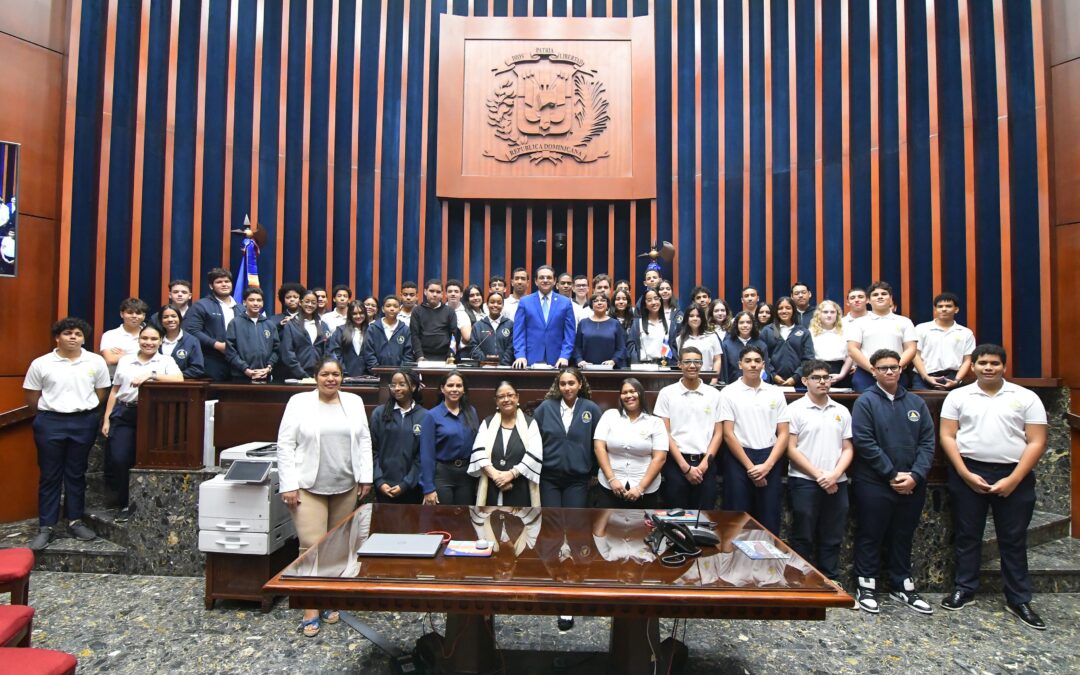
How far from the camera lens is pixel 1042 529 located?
14.0 feet

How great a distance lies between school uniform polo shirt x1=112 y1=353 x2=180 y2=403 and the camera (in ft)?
13.0

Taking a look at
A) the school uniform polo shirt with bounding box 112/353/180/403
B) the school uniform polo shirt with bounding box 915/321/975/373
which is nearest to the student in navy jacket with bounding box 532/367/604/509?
the school uniform polo shirt with bounding box 112/353/180/403

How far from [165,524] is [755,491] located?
12.5 ft

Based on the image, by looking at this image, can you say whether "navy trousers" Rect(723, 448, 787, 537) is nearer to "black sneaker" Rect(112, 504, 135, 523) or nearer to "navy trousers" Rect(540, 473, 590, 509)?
"navy trousers" Rect(540, 473, 590, 509)

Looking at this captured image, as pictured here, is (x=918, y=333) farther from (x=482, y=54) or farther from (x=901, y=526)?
(x=482, y=54)

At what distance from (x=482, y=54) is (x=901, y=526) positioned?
22.0 ft

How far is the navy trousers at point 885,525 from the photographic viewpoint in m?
3.50

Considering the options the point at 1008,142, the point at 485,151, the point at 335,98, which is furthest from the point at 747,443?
the point at 335,98

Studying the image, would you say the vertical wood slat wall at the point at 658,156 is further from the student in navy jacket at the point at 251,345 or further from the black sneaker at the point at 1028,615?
the black sneaker at the point at 1028,615

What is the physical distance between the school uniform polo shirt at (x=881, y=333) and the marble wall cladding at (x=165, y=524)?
472 centimetres

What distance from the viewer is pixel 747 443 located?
141 inches

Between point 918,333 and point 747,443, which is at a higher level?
point 918,333

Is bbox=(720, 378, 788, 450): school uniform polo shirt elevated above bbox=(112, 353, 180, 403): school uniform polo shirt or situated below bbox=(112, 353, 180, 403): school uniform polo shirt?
below

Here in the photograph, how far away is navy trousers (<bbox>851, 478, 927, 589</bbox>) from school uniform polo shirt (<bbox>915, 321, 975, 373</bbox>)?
1363mm
